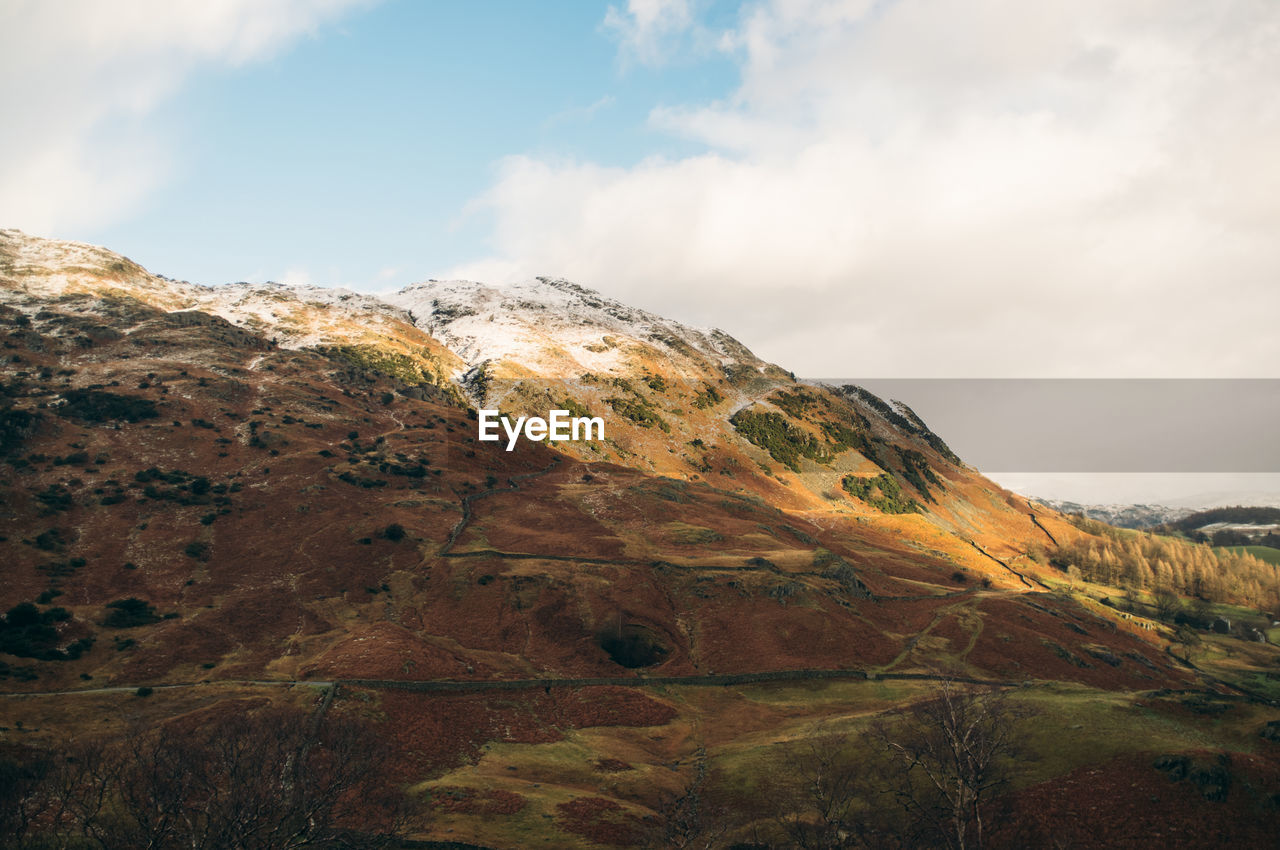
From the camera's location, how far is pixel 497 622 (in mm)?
92625

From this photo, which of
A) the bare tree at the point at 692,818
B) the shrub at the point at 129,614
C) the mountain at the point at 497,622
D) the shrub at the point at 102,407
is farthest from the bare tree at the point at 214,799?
the shrub at the point at 102,407

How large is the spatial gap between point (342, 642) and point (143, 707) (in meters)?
21.6

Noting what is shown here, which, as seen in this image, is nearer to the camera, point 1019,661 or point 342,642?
point 342,642

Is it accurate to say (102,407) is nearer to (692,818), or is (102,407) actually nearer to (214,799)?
(214,799)

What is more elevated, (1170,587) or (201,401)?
(201,401)

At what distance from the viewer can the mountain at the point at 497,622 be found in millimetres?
53688

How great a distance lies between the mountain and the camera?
176 feet

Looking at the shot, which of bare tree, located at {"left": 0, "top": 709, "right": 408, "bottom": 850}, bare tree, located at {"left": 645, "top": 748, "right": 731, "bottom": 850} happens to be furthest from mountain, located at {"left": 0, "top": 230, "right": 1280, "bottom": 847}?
bare tree, located at {"left": 0, "top": 709, "right": 408, "bottom": 850}

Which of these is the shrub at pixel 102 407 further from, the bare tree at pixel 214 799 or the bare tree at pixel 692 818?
the bare tree at pixel 692 818

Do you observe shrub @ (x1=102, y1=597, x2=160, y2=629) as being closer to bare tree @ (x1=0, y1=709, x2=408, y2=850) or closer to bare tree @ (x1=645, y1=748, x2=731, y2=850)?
bare tree @ (x1=0, y1=709, x2=408, y2=850)

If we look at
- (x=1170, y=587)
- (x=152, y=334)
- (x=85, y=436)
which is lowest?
(x=1170, y=587)

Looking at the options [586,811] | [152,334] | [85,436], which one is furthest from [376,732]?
[152,334]

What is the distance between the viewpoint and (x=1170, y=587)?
19175 centimetres

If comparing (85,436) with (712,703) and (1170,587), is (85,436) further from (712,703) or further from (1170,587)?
(1170,587)
